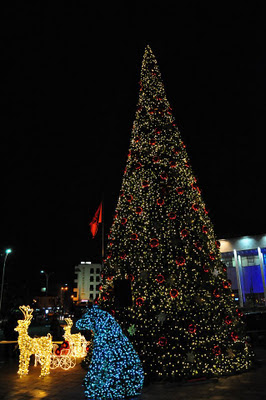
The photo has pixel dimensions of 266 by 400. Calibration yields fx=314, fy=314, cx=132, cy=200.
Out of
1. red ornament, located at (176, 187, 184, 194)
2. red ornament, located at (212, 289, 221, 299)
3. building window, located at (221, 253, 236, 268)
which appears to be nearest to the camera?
red ornament, located at (212, 289, 221, 299)

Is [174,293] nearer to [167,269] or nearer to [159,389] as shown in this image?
[167,269]

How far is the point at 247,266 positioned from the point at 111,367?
30.1 meters

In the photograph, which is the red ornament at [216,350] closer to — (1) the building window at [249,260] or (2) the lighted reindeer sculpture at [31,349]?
(2) the lighted reindeer sculpture at [31,349]

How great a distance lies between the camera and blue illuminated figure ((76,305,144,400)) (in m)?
6.42

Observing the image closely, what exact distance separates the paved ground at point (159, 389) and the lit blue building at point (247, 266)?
22.6 metres

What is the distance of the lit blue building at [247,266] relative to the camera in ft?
99.6

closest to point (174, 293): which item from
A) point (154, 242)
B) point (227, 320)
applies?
point (154, 242)

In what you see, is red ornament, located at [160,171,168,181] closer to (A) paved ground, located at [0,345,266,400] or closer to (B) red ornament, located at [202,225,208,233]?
(B) red ornament, located at [202,225,208,233]

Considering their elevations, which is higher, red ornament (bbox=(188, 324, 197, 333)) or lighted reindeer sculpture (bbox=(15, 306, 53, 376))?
red ornament (bbox=(188, 324, 197, 333))

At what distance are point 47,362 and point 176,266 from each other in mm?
4752

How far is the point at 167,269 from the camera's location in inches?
337

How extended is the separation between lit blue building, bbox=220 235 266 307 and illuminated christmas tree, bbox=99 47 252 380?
23.0 m

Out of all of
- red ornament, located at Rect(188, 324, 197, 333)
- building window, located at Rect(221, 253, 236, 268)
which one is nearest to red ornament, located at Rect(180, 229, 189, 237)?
red ornament, located at Rect(188, 324, 197, 333)

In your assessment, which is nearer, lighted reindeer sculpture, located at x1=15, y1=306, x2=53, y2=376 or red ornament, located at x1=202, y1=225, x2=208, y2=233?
red ornament, located at x1=202, y1=225, x2=208, y2=233
